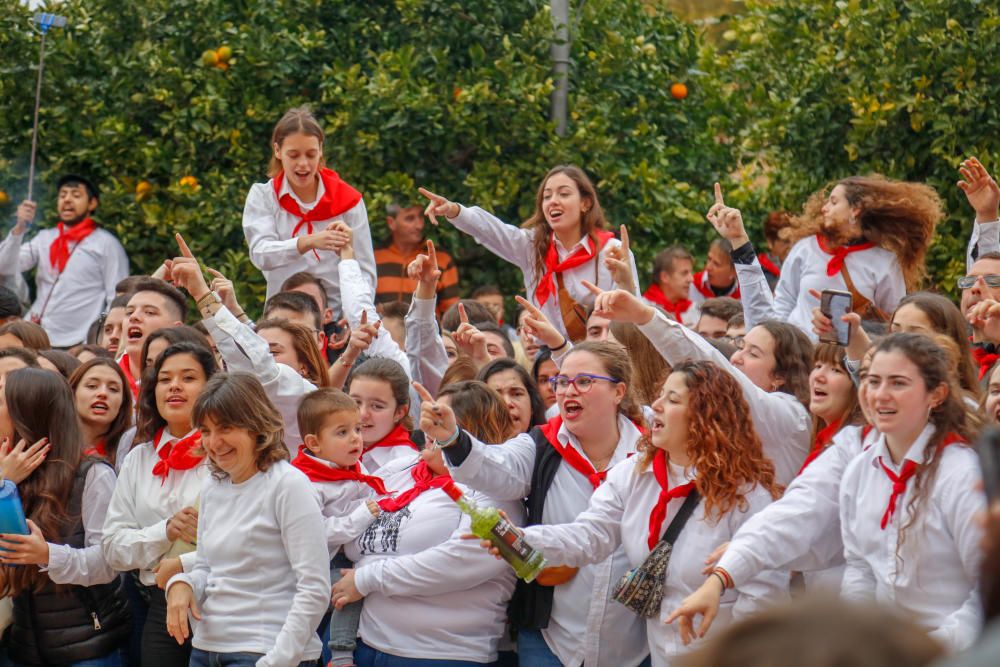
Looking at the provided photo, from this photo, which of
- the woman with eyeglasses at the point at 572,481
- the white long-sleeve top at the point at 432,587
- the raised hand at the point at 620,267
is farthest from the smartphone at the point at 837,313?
the white long-sleeve top at the point at 432,587

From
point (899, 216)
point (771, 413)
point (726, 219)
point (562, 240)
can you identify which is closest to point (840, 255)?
point (899, 216)

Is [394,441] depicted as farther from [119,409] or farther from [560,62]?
[560,62]

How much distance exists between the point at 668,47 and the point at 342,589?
564 cm

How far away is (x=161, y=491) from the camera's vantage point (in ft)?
17.2

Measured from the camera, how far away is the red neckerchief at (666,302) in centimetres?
894

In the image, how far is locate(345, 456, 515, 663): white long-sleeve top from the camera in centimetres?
500

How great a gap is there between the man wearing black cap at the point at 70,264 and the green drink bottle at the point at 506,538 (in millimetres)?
5414

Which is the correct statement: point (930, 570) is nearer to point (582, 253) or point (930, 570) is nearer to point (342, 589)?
point (342, 589)

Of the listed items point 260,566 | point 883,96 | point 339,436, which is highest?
point 883,96

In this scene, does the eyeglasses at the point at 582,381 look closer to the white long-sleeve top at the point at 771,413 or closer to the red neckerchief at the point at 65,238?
the white long-sleeve top at the point at 771,413

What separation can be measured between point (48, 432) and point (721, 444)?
8.65ft

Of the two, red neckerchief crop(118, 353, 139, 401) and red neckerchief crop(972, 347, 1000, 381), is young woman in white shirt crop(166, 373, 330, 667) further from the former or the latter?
red neckerchief crop(972, 347, 1000, 381)

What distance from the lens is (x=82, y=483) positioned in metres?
5.39

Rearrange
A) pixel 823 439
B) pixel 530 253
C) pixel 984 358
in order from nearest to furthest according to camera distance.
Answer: pixel 823 439
pixel 984 358
pixel 530 253
